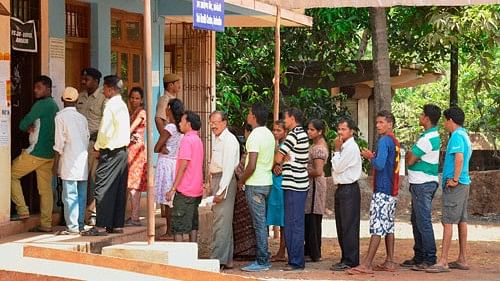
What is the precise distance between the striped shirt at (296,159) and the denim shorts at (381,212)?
73 centimetres

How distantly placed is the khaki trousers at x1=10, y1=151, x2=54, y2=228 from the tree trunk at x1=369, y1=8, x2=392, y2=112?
24.3 feet

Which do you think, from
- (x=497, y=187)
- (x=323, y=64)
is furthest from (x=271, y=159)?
(x=323, y=64)

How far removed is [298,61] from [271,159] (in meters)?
9.14

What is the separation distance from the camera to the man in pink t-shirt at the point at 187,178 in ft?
34.7

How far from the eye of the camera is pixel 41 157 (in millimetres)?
10641

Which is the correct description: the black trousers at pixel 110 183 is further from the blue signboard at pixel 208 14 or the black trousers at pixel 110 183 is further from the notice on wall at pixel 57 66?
the blue signboard at pixel 208 14

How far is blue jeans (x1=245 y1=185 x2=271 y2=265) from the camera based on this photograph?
1070cm

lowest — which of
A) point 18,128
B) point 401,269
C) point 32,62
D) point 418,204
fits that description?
point 401,269

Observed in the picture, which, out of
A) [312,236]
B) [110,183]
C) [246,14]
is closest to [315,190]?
[312,236]

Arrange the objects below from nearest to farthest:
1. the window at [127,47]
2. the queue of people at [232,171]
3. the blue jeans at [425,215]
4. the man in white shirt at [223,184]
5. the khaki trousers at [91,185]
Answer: the queue of people at [232,171] → the man in white shirt at [223,184] → the blue jeans at [425,215] → the khaki trousers at [91,185] → the window at [127,47]

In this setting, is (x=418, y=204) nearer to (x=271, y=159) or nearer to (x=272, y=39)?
(x=271, y=159)

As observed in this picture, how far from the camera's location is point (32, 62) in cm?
1130

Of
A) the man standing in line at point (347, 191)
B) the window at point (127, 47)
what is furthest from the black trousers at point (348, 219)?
the window at point (127, 47)

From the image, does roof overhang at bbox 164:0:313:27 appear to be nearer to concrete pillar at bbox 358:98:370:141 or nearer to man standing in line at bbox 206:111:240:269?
man standing in line at bbox 206:111:240:269
